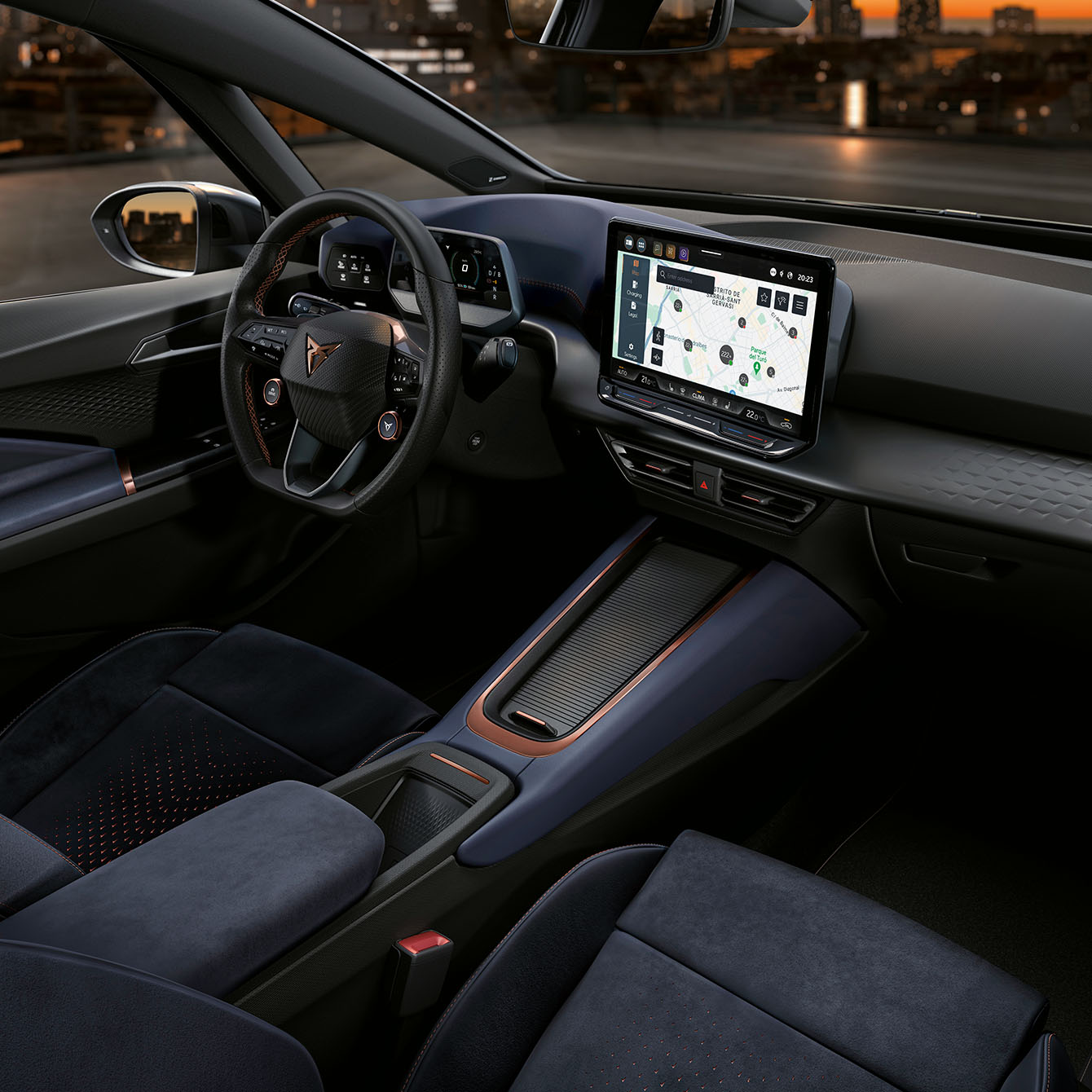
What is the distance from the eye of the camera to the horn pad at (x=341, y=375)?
185cm

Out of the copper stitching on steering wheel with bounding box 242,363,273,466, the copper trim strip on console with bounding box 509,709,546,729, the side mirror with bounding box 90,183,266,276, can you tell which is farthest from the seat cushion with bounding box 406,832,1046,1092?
the side mirror with bounding box 90,183,266,276

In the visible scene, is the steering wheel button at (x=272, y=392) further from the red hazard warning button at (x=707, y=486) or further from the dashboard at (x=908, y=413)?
the red hazard warning button at (x=707, y=486)

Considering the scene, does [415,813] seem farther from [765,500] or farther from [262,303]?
[262,303]

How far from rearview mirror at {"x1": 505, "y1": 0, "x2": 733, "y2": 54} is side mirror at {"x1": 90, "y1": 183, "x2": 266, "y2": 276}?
911 millimetres

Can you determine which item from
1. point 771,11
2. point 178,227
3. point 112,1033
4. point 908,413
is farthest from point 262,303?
point 112,1033

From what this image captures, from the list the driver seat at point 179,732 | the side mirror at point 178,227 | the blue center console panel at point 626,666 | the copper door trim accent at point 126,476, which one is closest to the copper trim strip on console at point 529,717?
the blue center console panel at point 626,666

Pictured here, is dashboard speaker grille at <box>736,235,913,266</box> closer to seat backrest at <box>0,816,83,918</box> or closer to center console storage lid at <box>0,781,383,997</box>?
center console storage lid at <box>0,781,383,997</box>

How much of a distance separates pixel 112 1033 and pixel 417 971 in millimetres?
656

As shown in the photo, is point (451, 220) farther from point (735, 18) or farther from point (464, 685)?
point (464, 685)

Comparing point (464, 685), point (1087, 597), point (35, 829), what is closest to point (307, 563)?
point (464, 685)

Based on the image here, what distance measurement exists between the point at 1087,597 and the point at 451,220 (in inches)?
53.5

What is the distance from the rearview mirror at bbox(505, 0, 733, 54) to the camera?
158 centimetres

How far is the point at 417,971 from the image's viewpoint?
52.7 inches

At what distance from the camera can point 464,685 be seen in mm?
2514
